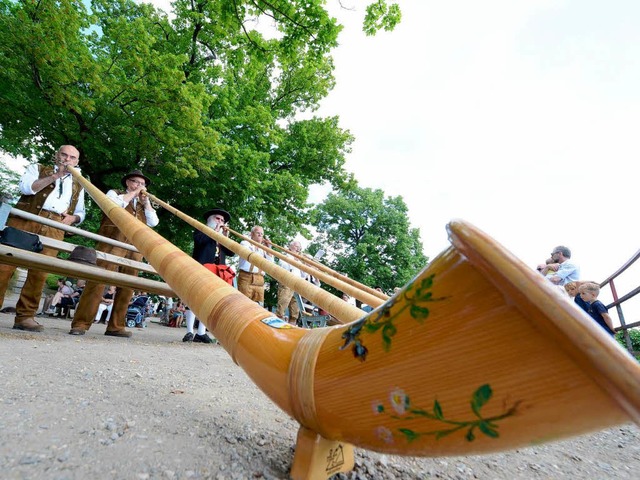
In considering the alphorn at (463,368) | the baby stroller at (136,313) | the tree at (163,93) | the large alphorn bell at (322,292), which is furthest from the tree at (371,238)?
the alphorn at (463,368)

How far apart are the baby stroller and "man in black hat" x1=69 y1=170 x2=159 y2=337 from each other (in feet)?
15.2

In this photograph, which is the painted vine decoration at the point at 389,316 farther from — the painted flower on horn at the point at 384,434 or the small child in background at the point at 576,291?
the small child in background at the point at 576,291

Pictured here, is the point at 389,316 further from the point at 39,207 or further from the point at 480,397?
the point at 39,207

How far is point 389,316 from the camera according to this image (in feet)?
2.06

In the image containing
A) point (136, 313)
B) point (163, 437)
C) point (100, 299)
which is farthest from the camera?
point (136, 313)

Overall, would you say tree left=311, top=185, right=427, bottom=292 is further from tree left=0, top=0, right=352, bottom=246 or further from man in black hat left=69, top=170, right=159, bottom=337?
man in black hat left=69, top=170, right=159, bottom=337

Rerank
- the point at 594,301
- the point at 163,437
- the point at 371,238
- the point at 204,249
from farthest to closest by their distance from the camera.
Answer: the point at 371,238
the point at 204,249
the point at 594,301
the point at 163,437

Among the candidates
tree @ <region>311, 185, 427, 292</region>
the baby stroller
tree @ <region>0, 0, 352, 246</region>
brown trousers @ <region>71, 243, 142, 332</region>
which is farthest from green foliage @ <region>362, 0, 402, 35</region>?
tree @ <region>311, 185, 427, 292</region>

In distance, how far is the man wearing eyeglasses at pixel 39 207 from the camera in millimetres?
3547

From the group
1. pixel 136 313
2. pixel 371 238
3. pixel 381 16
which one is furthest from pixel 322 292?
pixel 371 238

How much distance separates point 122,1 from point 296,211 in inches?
319

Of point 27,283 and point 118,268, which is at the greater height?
point 118,268

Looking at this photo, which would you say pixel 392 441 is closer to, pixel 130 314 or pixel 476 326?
pixel 476 326

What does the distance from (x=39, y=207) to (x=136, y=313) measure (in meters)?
5.96
